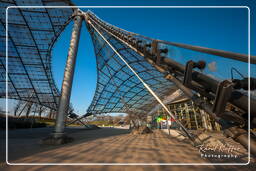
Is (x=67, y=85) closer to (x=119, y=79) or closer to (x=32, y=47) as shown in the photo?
(x=32, y=47)

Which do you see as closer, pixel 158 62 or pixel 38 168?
pixel 38 168

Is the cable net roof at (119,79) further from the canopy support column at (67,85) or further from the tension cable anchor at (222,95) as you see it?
the tension cable anchor at (222,95)

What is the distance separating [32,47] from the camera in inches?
894

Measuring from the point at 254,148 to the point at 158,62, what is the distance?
382cm

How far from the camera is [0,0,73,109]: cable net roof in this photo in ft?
60.3

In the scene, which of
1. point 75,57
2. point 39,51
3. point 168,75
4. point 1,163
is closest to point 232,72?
point 168,75

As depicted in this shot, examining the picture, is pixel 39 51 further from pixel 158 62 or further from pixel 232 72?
pixel 232 72

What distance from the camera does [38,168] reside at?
14.8 feet

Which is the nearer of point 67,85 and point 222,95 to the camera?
point 222,95

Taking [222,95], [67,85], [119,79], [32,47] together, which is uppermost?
[32,47]

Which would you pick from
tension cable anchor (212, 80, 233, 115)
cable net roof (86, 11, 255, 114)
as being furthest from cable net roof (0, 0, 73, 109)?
tension cable anchor (212, 80, 233, 115)

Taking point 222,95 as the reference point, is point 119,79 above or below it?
above

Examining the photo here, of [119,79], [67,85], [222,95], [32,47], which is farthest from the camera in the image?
[119,79]

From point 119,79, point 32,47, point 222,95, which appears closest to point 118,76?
point 119,79
